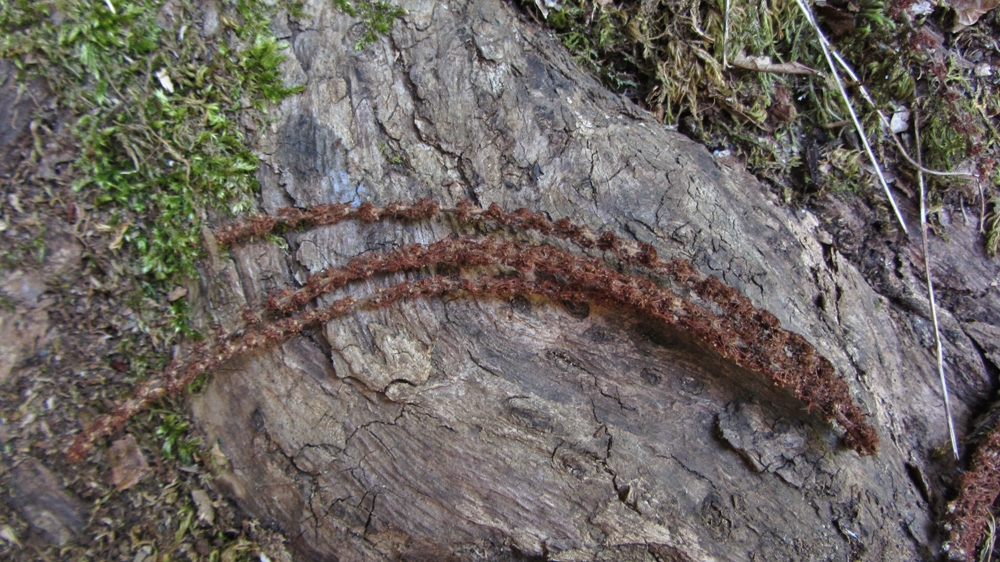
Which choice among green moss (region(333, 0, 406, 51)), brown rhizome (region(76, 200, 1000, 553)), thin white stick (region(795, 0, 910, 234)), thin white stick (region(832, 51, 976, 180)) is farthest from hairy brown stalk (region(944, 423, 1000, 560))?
green moss (region(333, 0, 406, 51))

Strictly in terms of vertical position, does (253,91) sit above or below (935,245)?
above

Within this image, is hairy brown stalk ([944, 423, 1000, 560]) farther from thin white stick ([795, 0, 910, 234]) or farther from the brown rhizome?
thin white stick ([795, 0, 910, 234])

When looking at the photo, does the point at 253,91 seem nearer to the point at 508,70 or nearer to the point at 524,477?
the point at 508,70

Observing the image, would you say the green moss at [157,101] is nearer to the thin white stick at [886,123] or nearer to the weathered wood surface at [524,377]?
the weathered wood surface at [524,377]

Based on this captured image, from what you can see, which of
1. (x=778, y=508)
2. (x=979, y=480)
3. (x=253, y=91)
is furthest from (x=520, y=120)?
(x=979, y=480)

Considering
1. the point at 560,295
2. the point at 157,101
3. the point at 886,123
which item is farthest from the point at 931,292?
the point at 157,101

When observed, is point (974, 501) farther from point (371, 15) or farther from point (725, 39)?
point (371, 15)
